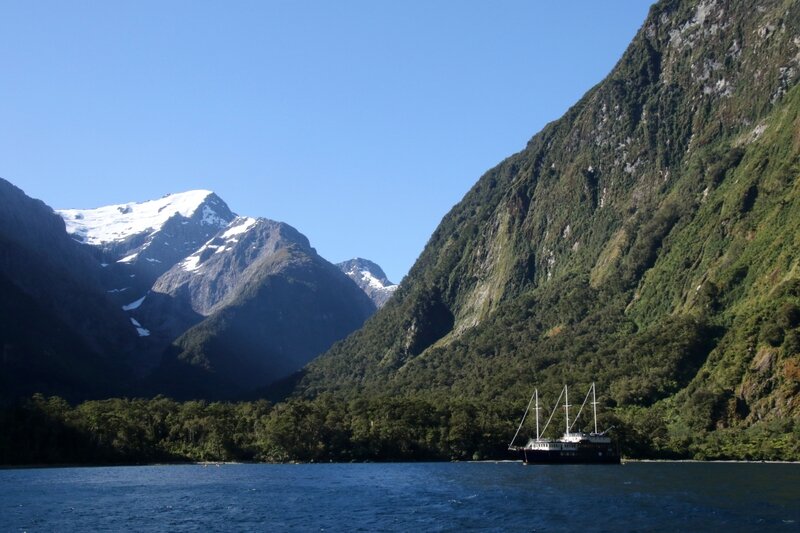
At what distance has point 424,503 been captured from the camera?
14200 cm

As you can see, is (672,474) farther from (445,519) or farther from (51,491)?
(51,491)

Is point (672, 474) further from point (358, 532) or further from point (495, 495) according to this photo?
point (358, 532)

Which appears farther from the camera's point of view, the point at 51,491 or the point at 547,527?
the point at 51,491

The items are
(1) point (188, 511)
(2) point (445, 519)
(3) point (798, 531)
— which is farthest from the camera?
(1) point (188, 511)

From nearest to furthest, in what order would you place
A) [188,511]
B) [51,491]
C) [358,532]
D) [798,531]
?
[798,531] → [358,532] → [188,511] → [51,491]

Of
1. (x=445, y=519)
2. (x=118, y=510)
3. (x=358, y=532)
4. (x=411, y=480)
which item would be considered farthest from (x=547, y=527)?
(x=411, y=480)

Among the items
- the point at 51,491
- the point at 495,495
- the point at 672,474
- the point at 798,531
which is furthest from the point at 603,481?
A: the point at 51,491

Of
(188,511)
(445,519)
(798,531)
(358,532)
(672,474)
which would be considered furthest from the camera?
(672,474)

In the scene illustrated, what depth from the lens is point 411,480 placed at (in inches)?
7436

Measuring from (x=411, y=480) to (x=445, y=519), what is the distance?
220 ft

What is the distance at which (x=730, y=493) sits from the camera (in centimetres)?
14562

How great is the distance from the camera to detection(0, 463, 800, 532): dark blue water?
11762 centimetres

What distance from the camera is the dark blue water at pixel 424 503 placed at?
117625 millimetres

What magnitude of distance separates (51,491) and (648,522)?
348 feet
